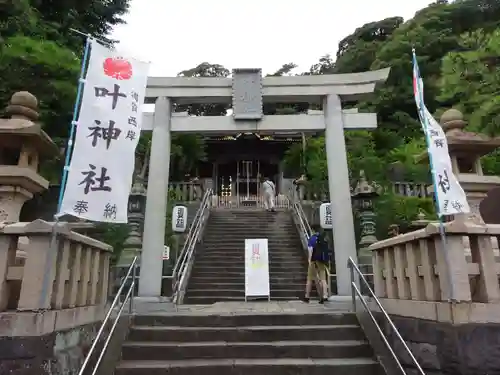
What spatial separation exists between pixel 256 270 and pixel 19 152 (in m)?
5.64

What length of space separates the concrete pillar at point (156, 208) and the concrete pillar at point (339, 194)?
356 cm

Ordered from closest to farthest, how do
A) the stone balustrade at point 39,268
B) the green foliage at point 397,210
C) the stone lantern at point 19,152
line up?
the stone balustrade at point 39,268 → the stone lantern at point 19,152 → the green foliage at point 397,210

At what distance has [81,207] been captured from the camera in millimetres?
3682

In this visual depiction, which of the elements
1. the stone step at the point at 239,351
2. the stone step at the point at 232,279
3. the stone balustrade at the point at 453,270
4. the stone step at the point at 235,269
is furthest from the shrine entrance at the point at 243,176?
the stone balustrade at the point at 453,270

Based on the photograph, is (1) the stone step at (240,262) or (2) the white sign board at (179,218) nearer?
(2) the white sign board at (179,218)

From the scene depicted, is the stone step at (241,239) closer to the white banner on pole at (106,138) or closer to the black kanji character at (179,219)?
the black kanji character at (179,219)

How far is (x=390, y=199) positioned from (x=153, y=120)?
8312mm

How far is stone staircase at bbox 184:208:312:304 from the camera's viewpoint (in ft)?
32.6

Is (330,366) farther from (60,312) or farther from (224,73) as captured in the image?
(224,73)

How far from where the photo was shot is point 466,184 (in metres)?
6.88

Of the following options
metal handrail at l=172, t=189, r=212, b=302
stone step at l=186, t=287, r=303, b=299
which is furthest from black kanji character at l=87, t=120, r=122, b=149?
stone step at l=186, t=287, r=303, b=299

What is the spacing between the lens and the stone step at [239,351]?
194 inches

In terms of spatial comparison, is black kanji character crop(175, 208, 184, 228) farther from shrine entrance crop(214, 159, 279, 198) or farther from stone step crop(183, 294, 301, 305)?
shrine entrance crop(214, 159, 279, 198)

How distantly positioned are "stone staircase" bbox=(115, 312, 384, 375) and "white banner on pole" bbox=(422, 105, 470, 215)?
2060 millimetres
